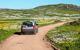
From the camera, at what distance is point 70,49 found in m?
20.0

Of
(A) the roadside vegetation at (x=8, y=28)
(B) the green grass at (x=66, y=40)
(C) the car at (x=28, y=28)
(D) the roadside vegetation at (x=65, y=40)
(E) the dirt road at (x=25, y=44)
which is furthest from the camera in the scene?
(C) the car at (x=28, y=28)

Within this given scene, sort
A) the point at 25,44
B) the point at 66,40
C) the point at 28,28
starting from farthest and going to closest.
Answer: the point at 28,28 < the point at 66,40 < the point at 25,44

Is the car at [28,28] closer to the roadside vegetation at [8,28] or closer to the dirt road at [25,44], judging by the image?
the roadside vegetation at [8,28]

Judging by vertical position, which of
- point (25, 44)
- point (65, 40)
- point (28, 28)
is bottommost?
point (28, 28)

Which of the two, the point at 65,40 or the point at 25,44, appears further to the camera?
the point at 65,40

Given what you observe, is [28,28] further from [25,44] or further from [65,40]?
[25,44]

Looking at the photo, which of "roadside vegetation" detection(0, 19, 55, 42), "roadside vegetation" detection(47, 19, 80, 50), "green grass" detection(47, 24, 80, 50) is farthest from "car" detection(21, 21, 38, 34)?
"green grass" detection(47, 24, 80, 50)

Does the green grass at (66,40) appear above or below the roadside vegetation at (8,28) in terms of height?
above

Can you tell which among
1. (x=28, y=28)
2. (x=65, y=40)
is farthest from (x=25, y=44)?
(x=28, y=28)

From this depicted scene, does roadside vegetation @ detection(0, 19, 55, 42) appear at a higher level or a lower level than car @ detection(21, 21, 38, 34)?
lower

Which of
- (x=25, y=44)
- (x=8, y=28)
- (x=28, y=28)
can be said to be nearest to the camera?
(x=25, y=44)

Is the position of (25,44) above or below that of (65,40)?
above

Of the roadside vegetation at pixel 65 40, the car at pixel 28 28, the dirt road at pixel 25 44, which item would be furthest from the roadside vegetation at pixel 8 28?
the roadside vegetation at pixel 65 40

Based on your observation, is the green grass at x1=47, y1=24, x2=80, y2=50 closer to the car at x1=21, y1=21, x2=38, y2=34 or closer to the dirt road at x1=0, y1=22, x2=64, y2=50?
the dirt road at x1=0, y1=22, x2=64, y2=50
